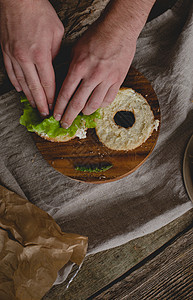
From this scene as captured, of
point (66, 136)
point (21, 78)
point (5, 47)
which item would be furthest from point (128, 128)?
point (5, 47)

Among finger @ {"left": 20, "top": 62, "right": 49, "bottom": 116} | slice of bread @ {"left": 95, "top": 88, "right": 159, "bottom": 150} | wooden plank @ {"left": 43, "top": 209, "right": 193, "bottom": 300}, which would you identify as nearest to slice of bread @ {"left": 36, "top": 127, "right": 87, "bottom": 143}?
slice of bread @ {"left": 95, "top": 88, "right": 159, "bottom": 150}

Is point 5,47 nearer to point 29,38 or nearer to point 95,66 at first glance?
point 29,38

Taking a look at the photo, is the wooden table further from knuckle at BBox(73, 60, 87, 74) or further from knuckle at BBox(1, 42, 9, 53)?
knuckle at BBox(73, 60, 87, 74)

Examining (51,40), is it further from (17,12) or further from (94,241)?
(94,241)

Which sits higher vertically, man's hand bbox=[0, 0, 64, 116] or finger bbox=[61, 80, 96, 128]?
man's hand bbox=[0, 0, 64, 116]

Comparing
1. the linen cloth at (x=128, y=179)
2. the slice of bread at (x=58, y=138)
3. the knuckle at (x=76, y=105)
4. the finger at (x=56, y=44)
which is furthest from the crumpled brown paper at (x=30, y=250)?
the finger at (x=56, y=44)
